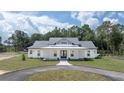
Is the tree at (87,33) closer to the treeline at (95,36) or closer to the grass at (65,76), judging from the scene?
the treeline at (95,36)

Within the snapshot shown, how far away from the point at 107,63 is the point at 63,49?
6.31 ft

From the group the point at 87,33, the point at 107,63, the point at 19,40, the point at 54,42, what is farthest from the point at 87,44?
the point at 19,40

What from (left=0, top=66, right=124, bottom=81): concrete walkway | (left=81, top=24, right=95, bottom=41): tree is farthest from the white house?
(left=0, top=66, right=124, bottom=81): concrete walkway

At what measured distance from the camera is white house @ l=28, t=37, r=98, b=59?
548 inches

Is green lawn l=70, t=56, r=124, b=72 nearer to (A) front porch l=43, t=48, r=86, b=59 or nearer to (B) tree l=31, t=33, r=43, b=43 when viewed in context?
(A) front porch l=43, t=48, r=86, b=59

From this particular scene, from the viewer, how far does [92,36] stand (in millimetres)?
13859

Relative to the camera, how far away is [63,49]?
14180 mm

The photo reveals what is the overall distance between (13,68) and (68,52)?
2388 millimetres

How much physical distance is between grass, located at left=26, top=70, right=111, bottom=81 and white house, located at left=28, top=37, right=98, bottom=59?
79 centimetres

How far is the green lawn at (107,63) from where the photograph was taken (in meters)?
13.9

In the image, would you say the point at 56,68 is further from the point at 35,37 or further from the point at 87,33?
the point at 87,33

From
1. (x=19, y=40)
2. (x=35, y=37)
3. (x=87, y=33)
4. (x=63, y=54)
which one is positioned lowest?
(x=63, y=54)
